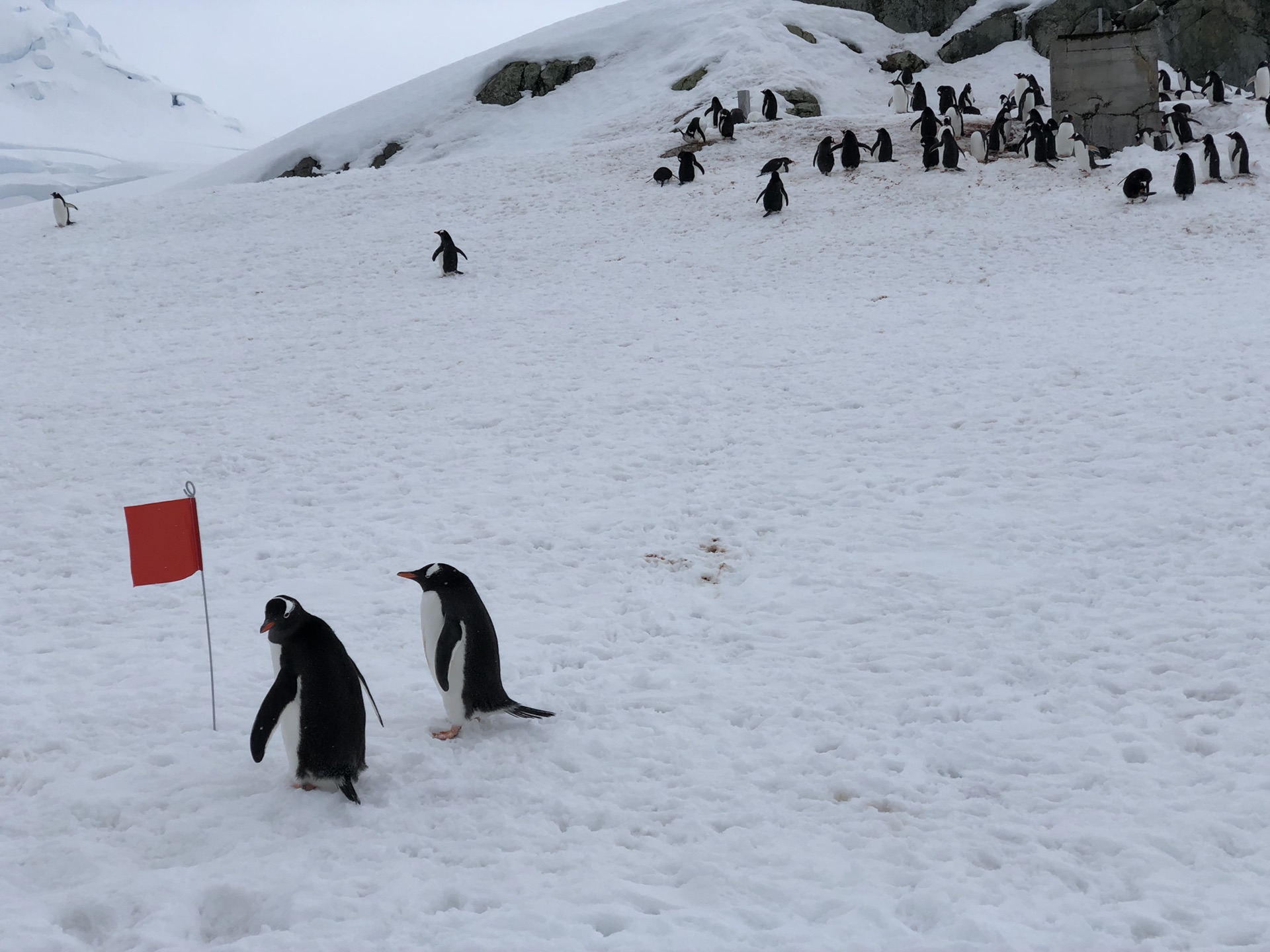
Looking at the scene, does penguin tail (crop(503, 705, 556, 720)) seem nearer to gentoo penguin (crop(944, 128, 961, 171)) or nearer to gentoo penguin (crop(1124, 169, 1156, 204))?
gentoo penguin (crop(1124, 169, 1156, 204))

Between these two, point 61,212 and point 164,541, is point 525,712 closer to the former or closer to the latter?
point 164,541

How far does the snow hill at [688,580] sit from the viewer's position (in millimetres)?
3607

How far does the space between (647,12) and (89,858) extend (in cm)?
3812

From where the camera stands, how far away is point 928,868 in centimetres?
373

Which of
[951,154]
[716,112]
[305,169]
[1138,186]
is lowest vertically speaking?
[1138,186]

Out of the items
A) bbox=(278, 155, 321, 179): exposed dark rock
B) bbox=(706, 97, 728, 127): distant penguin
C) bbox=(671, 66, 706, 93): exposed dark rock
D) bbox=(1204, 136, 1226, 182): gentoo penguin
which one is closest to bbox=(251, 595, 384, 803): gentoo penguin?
bbox=(1204, 136, 1226, 182): gentoo penguin

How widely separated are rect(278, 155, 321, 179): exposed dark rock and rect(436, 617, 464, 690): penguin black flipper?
1280 inches

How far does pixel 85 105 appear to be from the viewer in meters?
126

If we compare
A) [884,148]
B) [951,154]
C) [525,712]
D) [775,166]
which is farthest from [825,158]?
[525,712]

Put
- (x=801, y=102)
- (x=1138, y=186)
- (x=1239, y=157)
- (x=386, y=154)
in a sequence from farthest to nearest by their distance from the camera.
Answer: (x=386, y=154), (x=801, y=102), (x=1239, y=157), (x=1138, y=186)

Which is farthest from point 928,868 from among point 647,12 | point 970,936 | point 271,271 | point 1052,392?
point 647,12

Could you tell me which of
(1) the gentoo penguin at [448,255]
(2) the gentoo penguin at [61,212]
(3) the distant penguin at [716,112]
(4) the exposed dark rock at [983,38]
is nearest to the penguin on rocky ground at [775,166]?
(3) the distant penguin at [716,112]

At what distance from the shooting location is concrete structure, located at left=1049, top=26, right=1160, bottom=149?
2086 cm

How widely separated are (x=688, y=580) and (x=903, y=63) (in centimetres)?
Result: 3232
